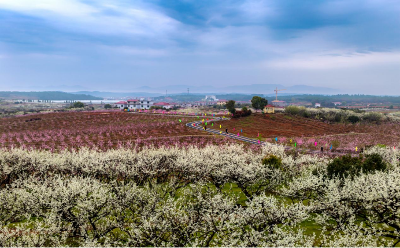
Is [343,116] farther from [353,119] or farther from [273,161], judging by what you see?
[273,161]

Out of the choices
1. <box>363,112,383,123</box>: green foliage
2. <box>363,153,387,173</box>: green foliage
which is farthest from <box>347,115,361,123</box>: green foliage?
<box>363,153,387,173</box>: green foliage

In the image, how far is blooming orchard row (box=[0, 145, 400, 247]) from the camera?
2089 centimetres

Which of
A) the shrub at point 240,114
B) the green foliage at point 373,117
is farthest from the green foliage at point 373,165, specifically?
the green foliage at point 373,117

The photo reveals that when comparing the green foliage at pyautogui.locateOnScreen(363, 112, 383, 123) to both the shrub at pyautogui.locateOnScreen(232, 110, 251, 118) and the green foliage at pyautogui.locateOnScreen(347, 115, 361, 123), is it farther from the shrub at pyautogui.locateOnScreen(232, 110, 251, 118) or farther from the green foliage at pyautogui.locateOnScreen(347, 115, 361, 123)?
the shrub at pyautogui.locateOnScreen(232, 110, 251, 118)

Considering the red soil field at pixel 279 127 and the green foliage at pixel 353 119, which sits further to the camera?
the green foliage at pixel 353 119

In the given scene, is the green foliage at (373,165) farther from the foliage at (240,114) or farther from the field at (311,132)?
the foliage at (240,114)

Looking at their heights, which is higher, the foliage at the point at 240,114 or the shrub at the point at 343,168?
the foliage at the point at 240,114

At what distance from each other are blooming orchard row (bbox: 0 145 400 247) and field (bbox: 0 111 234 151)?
2559cm

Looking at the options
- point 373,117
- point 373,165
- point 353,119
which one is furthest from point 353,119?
point 373,165

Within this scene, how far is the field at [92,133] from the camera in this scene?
70.6 metres

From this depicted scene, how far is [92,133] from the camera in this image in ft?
290

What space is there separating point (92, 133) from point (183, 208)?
2879 inches

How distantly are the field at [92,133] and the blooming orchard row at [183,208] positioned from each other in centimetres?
2559

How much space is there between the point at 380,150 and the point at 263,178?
35025 mm
